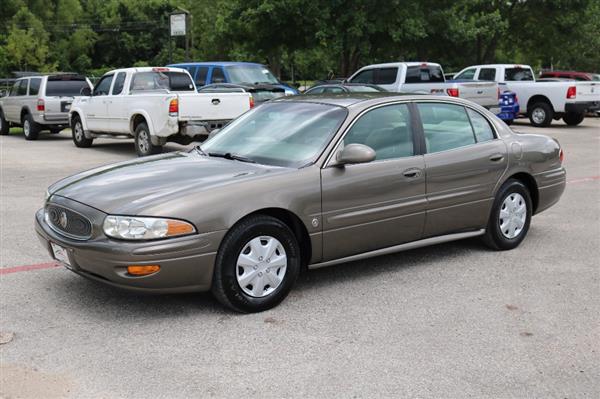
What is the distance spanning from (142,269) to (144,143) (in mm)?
9859

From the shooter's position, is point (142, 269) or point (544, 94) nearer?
Result: point (142, 269)

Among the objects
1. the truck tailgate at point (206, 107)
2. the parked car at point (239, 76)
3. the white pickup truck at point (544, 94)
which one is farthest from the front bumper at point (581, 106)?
the truck tailgate at point (206, 107)

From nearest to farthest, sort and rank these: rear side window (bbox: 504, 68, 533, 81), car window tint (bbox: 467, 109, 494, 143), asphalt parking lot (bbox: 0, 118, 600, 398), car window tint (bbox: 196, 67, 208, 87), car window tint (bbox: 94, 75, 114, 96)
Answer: asphalt parking lot (bbox: 0, 118, 600, 398) < car window tint (bbox: 467, 109, 494, 143) < car window tint (bbox: 94, 75, 114, 96) < car window tint (bbox: 196, 67, 208, 87) < rear side window (bbox: 504, 68, 533, 81)

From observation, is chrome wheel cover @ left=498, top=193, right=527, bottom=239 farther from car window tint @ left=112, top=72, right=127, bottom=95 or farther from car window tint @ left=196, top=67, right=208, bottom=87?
car window tint @ left=196, top=67, right=208, bottom=87

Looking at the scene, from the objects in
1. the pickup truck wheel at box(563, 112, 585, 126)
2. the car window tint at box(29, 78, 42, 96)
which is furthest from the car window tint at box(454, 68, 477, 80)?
the car window tint at box(29, 78, 42, 96)

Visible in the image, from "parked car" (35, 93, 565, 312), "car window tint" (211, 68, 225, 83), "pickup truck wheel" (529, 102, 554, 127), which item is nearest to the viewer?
"parked car" (35, 93, 565, 312)

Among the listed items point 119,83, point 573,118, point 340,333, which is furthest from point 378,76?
point 340,333

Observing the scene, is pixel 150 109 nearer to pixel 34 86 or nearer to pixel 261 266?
pixel 34 86

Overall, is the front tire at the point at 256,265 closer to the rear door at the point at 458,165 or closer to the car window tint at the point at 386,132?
the car window tint at the point at 386,132

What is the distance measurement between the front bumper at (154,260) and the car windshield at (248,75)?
1354 centimetres

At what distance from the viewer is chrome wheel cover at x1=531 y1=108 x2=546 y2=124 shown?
22062 mm

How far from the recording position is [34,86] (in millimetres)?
18688

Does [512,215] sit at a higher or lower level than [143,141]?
lower

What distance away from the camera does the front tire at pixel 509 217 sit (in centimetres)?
638
